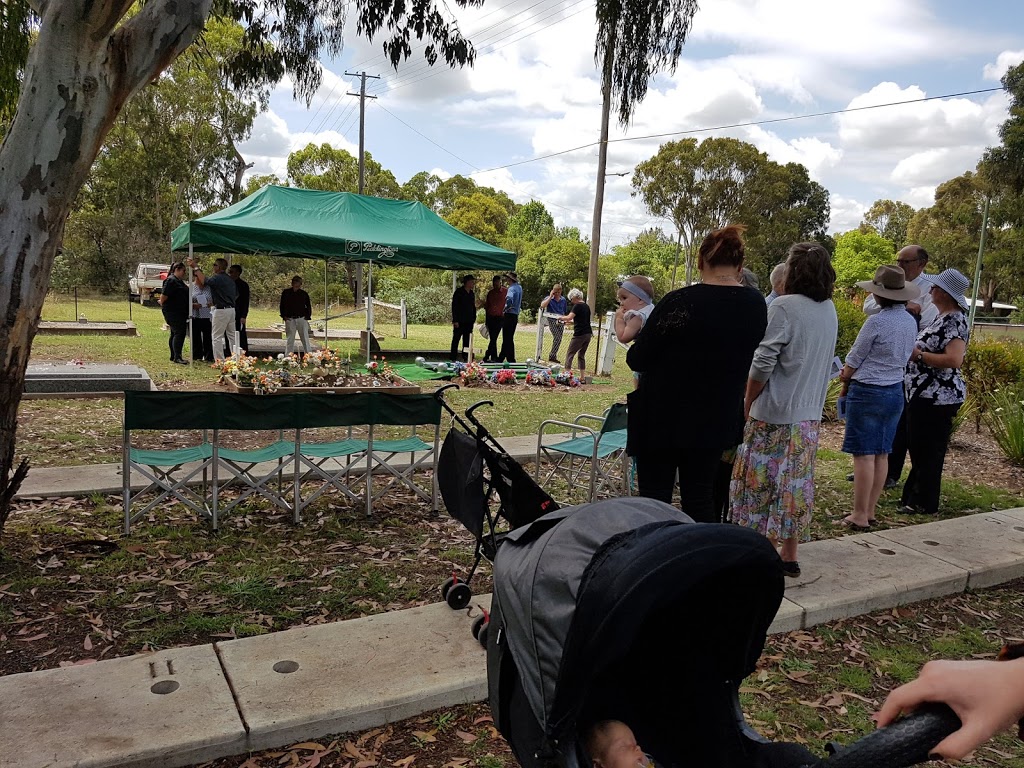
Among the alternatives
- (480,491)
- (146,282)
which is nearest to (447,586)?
(480,491)

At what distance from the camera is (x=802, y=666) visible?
145 inches

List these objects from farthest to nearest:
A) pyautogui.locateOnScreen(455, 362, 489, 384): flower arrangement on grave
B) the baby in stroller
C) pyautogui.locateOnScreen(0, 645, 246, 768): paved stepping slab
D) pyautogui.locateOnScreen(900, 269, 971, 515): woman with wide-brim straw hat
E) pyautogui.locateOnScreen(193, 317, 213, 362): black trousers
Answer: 1. pyautogui.locateOnScreen(193, 317, 213, 362): black trousers
2. pyautogui.locateOnScreen(455, 362, 489, 384): flower arrangement on grave
3. pyautogui.locateOnScreen(900, 269, 971, 515): woman with wide-brim straw hat
4. pyautogui.locateOnScreen(0, 645, 246, 768): paved stepping slab
5. the baby in stroller

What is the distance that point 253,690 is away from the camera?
3.05 m

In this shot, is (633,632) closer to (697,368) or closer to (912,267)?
A: (697,368)

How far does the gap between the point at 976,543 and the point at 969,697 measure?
17.1 ft

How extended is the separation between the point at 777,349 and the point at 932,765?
2232 millimetres

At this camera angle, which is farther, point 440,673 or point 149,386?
point 149,386

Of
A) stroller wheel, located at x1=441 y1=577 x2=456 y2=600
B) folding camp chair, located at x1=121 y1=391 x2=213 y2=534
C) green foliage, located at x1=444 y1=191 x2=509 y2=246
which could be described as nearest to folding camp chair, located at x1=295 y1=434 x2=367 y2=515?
folding camp chair, located at x1=121 y1=391 x2=213 y2=534

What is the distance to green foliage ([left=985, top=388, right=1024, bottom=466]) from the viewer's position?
26.8 feet

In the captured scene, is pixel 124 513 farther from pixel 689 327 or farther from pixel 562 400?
pixel 562 400

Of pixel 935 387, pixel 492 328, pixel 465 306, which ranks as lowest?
pixel 935 387

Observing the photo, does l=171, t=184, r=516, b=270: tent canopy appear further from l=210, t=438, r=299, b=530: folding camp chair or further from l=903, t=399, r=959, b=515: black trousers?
l=903, t=399, r=959, b=515: black trousers

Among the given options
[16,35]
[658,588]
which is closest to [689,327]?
[658,588]

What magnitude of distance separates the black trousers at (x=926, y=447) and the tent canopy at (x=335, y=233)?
9.41 meters
